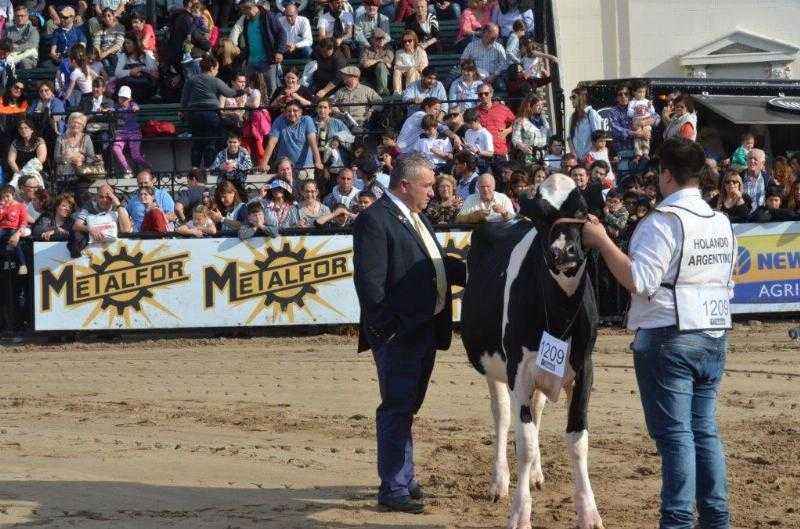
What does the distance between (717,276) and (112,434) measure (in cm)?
595

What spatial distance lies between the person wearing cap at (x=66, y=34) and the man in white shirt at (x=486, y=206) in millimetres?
11038

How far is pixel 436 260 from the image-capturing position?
9.20m

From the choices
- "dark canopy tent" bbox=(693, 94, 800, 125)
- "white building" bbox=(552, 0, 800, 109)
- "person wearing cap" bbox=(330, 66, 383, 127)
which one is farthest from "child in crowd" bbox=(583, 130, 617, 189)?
"white building" bbox=(552, 0, 800, 109)

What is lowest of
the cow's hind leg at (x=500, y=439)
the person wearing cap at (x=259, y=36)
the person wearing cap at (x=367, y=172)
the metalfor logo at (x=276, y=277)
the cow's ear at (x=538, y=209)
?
the cow's hind leg at (x=500, y=439)

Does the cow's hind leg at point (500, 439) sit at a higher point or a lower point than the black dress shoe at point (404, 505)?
higher

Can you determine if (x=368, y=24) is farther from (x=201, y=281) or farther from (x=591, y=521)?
(x=591, y=521)

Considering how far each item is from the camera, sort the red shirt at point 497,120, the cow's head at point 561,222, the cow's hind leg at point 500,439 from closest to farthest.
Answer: the cow's head at point 561,222 < the cow's hind leg at point 500,439 < the red shirt at point 497,120

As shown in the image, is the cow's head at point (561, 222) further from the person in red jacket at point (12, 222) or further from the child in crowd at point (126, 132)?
the child in crowd at point (126, 132)

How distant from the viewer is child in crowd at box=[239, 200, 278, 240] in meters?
17.8

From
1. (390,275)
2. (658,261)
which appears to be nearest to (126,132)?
(390,275)

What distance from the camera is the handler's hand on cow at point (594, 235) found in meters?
7.25

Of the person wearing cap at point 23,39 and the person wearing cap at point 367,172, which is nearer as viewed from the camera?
the person wearing cap at point 367,172

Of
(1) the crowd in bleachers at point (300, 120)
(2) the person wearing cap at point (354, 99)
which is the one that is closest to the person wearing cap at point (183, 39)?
(1) the crowd in bleachers at point (300, 120)

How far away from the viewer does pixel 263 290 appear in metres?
17.8
